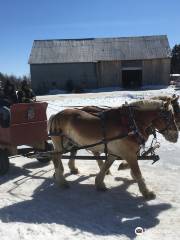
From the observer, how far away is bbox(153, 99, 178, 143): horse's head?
5.78 meters

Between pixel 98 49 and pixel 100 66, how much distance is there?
86.3 inches

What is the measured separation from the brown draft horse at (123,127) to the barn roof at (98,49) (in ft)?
104

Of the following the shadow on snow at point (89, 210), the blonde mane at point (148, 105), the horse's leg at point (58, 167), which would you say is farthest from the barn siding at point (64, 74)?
the blonde mane at point (148, 105)

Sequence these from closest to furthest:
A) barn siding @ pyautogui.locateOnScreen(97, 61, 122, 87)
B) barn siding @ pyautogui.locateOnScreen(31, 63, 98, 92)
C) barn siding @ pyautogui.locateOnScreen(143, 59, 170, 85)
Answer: barn siding @ pyautogui.locateOnScreen(143, 59, 170, 85) → barn siding @ pyautogui.locateOnScreen(97, 61, 122, 87) → barn siding @ pyautogui.locateOnScreen(31, 63, 98, 92)

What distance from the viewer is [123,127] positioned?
5988 mm

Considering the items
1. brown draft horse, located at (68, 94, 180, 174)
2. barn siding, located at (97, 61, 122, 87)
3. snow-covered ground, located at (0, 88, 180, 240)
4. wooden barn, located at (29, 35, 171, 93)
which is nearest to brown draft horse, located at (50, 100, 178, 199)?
brown draft horse, located at (68, 94, 180, 174)

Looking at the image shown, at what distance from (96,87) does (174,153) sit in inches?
1168

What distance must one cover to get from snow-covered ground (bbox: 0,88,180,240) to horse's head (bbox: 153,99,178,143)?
97cm

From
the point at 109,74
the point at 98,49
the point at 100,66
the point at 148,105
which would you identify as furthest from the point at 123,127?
the point at 98,49

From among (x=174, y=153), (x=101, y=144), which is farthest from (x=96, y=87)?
(x=101, y=144)

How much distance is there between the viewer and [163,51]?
125 ft

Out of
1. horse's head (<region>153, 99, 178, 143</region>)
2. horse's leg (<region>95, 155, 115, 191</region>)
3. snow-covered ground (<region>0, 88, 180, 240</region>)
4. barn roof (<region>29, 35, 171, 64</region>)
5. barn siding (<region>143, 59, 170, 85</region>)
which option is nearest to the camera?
snow-covered ground (<region>0, 88, 180, 240</region>)

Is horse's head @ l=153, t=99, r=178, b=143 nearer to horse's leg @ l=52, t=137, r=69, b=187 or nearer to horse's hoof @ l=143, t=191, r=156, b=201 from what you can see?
horse's hoof @ l=143, t=191, r=156, b=201

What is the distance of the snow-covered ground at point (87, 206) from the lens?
4812 millimetres
